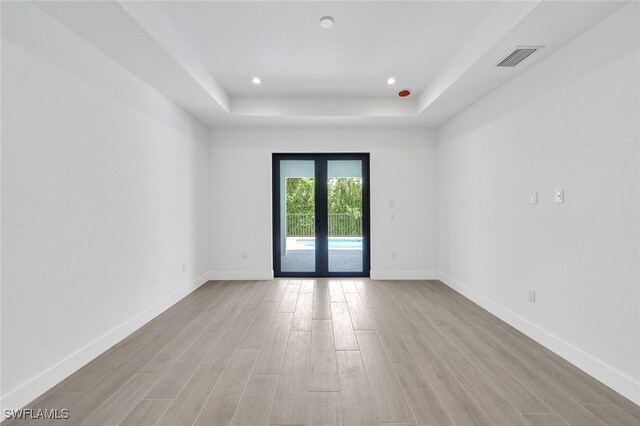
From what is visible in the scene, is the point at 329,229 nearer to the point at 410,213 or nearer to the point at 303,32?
the point at 410,213

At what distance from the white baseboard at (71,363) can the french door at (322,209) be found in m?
2.35

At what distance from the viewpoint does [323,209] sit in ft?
17.1

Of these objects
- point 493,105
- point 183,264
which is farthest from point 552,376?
point 183,264

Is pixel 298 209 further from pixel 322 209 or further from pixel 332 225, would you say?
pixel 332 225

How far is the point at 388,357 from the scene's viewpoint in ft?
8.00

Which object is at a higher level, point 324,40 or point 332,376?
point 324,40

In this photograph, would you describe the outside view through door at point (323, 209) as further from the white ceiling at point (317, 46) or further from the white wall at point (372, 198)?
the white ceiling at point (317, 46)

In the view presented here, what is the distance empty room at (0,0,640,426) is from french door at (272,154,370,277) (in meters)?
0.82

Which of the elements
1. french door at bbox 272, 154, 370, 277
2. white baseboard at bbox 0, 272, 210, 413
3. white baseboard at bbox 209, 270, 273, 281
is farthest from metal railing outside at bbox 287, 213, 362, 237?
white baseboard at bbox 0, 272, 210, 413

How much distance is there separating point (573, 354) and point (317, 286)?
121 inches

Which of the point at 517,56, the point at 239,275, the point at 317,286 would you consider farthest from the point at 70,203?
the point at 517,56

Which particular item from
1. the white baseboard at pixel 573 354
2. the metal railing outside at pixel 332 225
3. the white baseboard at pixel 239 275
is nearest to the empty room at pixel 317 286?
the white baseboard at pixel 573 354

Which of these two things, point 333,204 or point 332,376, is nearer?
point 332,376

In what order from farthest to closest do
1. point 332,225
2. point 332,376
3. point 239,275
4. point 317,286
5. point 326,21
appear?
point 332,225, point 239,275, point 317,286, point 326,21, point 332,376
